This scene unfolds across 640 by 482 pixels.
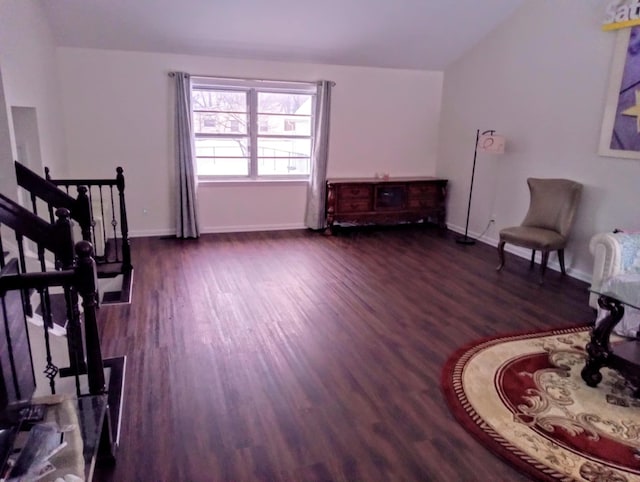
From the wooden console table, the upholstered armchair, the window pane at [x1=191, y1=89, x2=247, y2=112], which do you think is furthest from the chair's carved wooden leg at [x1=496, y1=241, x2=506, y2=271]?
the window pane at [x1=191, y1=89, x2=247, y2=112]

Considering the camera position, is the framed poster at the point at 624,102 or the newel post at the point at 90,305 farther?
the framed poster at the point at 624,102

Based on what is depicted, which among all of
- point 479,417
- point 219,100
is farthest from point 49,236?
point 219,100

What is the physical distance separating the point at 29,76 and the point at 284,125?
10.9 ft

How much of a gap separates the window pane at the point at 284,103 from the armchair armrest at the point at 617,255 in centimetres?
433

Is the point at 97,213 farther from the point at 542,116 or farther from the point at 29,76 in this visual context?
the point at 542,116

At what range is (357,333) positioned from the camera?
3.43 metres

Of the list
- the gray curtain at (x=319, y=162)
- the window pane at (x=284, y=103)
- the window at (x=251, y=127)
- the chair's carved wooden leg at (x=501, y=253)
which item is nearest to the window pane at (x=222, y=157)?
the window at (x=251, y=127)

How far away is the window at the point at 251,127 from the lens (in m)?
6.09

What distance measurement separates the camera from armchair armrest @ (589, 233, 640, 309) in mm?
3547

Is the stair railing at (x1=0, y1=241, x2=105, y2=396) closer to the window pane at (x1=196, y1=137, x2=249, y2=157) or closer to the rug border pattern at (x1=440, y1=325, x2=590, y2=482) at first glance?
the rug border pattern at (x1=440, y1=325, x2=590, y2=482)

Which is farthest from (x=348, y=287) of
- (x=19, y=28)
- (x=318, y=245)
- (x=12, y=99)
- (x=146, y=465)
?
(x=19, y=28)

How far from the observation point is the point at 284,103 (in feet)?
21.1

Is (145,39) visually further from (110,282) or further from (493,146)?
(493,146)

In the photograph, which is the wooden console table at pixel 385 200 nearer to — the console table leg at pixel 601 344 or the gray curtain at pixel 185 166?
the gray curtain at pixel 185 166
